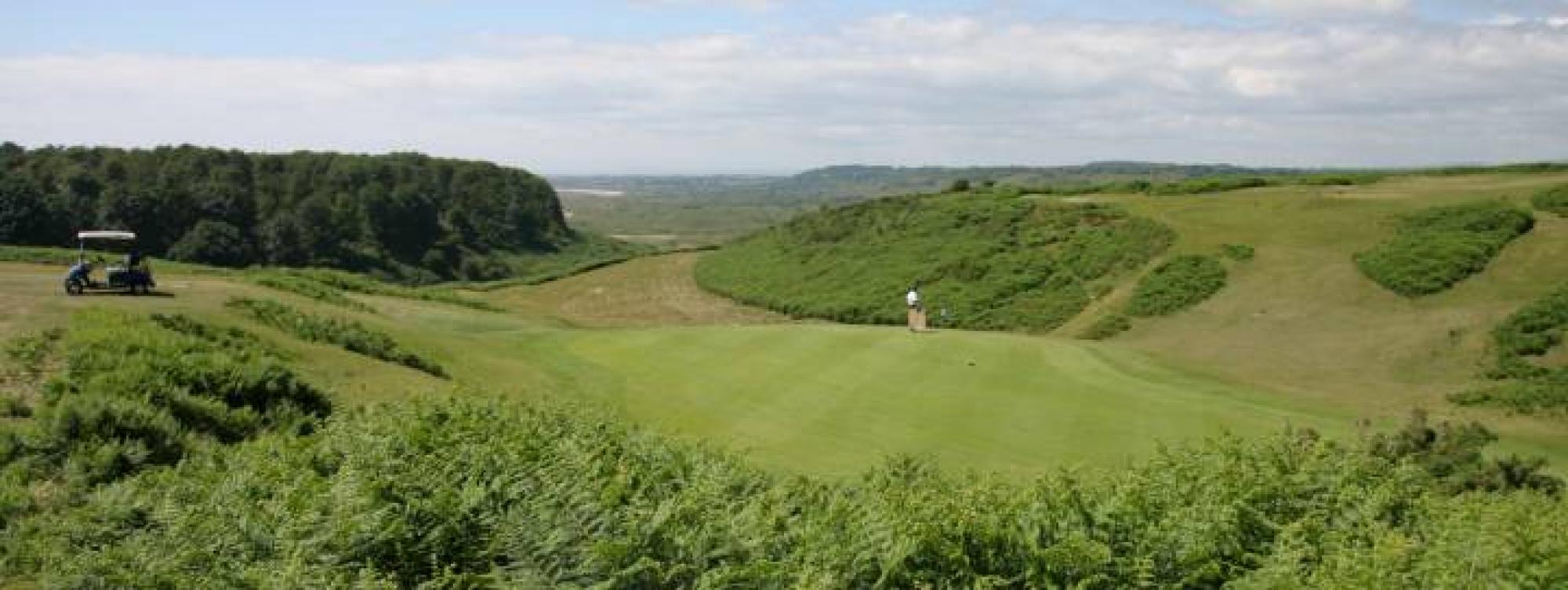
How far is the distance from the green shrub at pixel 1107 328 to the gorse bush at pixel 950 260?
387 centimetres

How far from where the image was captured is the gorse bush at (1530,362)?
85.4 ft

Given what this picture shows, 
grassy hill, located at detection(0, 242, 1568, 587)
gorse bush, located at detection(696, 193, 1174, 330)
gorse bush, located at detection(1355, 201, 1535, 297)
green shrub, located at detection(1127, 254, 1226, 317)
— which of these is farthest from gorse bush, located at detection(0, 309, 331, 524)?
gorse bush, located at detection(696, 193, 1174, 330)

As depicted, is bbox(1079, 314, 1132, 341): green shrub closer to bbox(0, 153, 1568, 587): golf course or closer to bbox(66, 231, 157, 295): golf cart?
bbox(0, 153, 1568, 587): golf course

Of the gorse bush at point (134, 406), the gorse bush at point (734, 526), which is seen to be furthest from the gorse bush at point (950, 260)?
the gorse bush at point (734, 526)

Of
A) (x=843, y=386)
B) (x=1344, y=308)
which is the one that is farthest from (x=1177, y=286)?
(x=843, y=386)

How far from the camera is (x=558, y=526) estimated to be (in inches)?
410

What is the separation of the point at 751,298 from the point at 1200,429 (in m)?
44.1

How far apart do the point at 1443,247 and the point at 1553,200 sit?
277 inches

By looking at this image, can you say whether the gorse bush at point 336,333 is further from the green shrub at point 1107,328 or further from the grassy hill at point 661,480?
the green shrub at point 1107,328

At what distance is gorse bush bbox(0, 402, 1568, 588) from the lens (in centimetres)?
972

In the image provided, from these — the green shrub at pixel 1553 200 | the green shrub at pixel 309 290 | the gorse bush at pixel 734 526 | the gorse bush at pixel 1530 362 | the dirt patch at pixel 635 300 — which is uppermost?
the green shrub at pixel 1553 200

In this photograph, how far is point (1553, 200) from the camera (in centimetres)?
4206

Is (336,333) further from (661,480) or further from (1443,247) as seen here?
(1443,247)

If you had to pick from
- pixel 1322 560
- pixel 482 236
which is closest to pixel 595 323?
pixel 1322 560
